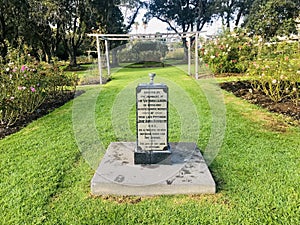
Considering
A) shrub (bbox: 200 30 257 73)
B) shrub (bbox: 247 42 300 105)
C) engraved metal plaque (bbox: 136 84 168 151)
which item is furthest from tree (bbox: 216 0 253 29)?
engraved metal plaque (bbox: 136 84 168 151)

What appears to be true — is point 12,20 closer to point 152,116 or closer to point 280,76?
point 280,76

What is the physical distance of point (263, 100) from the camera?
241 inches

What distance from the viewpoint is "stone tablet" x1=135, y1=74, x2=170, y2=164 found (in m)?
2.89

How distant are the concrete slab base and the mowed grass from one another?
8 cm

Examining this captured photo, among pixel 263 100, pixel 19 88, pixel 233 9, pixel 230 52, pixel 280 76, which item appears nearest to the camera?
pixel 19 88

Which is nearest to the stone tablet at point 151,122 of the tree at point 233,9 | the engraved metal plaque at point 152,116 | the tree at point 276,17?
the engraved metal plaque at point 152,116

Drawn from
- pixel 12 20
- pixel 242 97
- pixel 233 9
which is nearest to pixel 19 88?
pixel 242 97

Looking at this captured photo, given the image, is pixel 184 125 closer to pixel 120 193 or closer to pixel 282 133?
pixel 282 133

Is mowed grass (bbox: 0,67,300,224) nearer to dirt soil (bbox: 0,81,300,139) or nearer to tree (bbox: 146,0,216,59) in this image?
dirt soil (bbox: 0,81,300,139)

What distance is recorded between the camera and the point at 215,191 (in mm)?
2602

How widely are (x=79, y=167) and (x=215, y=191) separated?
157 cm

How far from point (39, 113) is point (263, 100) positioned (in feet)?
16.1

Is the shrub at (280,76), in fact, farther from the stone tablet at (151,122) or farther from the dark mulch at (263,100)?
the stone tablet at (151,122)

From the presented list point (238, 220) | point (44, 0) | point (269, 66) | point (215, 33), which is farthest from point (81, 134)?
point (44, 0)
